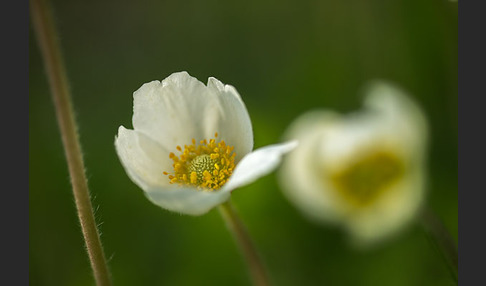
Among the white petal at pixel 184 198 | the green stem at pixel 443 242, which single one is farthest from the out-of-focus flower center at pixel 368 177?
the white petal at pixel 184 198

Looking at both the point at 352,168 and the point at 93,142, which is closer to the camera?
the point at 352,168

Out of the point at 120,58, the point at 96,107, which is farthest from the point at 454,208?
the point at 120,58

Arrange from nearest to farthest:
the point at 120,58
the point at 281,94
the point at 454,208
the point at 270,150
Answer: the point at 270,150, the point at 454,208, the point at 281,94, the point at 120,58

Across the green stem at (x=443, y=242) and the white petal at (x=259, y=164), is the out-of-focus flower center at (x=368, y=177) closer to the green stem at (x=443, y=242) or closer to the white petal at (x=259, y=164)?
the green stem at (x=443, y=242)

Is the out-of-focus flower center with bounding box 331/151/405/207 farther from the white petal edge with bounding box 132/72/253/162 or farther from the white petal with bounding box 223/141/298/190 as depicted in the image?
the white petal with bounding box 223/141/298/190

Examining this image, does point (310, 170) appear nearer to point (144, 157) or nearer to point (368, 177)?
point (368, 177)

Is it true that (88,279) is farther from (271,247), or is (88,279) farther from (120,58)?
(120,58)

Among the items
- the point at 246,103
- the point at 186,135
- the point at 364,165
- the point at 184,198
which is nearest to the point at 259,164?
the point at 184,198
